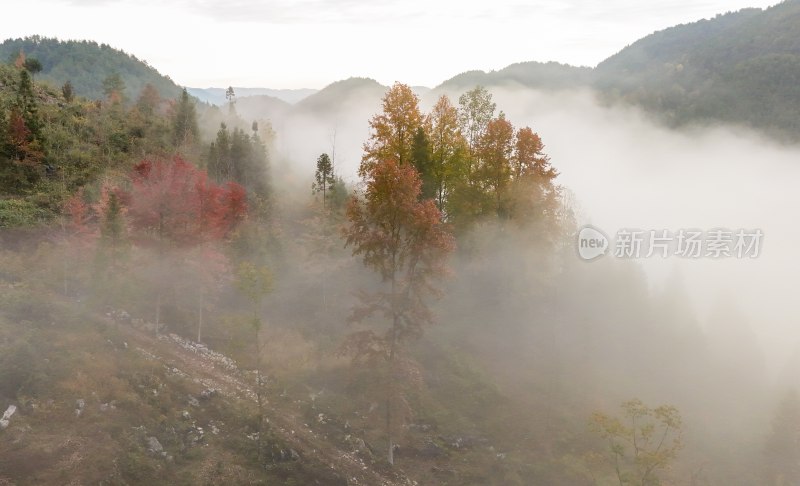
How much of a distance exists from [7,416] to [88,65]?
7760 inches

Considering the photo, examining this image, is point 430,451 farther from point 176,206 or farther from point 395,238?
point 176,206

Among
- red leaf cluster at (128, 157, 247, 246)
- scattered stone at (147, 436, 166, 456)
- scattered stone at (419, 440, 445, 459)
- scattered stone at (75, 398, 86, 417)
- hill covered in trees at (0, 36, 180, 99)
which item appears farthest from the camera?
hill covered in trees at (0, 36, 180, 99)

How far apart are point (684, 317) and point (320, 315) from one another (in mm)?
32049

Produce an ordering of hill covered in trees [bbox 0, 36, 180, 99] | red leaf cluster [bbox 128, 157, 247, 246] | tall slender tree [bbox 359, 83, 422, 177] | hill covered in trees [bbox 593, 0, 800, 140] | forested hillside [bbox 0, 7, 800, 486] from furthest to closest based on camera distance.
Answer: hill covered in trees [bbox 0, 36, 180, 99], hill covered in trees [bbox 593, 0, 800, 140], tall slender tree [bbox 359, 83, 422, 177], red leaf cluster [bbox 128, 157, 247, 246], forested hillside [bbox 0, 7, 800, 486]

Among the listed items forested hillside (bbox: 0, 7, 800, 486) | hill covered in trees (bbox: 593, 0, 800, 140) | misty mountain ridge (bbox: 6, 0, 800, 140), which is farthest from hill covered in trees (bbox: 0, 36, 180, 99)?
hill covered in trees (bbox: 593, 0, 800, 140)

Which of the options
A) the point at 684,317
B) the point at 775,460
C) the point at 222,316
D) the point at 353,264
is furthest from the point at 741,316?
the point at 222,316

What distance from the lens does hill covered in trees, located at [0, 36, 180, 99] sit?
16762cm

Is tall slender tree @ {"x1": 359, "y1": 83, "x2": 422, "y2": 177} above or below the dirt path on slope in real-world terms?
above

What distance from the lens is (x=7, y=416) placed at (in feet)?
67.9

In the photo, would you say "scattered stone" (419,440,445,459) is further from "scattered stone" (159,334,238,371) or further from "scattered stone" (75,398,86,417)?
"scattered stone" (75,398,86,417)

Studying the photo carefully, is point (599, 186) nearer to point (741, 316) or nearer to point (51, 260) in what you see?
point (741, 316)

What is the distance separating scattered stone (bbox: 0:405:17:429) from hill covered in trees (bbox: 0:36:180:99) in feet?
543

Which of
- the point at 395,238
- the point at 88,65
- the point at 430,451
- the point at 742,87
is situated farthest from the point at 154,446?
the point at 88,65

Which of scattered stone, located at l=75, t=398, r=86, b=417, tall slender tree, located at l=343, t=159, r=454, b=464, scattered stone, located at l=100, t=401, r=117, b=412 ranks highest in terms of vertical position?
tall slender tree, located at l=343, t=159, r=454, b=464
